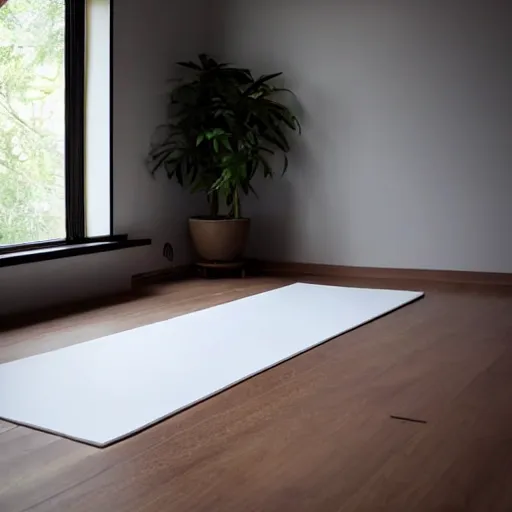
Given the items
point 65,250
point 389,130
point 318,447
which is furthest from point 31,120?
point 318,447

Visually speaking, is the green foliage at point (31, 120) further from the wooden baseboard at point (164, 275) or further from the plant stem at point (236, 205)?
the plant stem at point (236, 205)

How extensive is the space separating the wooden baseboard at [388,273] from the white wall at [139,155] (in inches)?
25.7

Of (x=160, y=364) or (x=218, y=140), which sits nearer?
(x=160, y=364)

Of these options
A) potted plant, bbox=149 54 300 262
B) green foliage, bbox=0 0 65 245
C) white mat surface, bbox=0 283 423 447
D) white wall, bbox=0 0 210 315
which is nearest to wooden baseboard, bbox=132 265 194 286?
white wall, bbox=0 0 210 315

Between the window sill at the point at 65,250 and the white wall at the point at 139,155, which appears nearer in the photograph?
the window sill at the point at 65,250

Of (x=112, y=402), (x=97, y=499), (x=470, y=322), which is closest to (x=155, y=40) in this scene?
(x=470, y=322)

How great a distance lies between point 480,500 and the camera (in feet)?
5.24

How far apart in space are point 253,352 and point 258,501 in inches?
48.4

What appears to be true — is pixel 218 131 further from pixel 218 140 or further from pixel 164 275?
pixel 164 275

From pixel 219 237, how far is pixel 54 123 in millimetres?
1198

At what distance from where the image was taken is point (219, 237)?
4.71 metres

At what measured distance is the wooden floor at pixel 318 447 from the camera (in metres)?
1.60

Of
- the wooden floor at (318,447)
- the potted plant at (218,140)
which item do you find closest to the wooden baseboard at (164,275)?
the potted plant at (218,140)

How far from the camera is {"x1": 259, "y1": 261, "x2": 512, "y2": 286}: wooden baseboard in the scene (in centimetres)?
457
